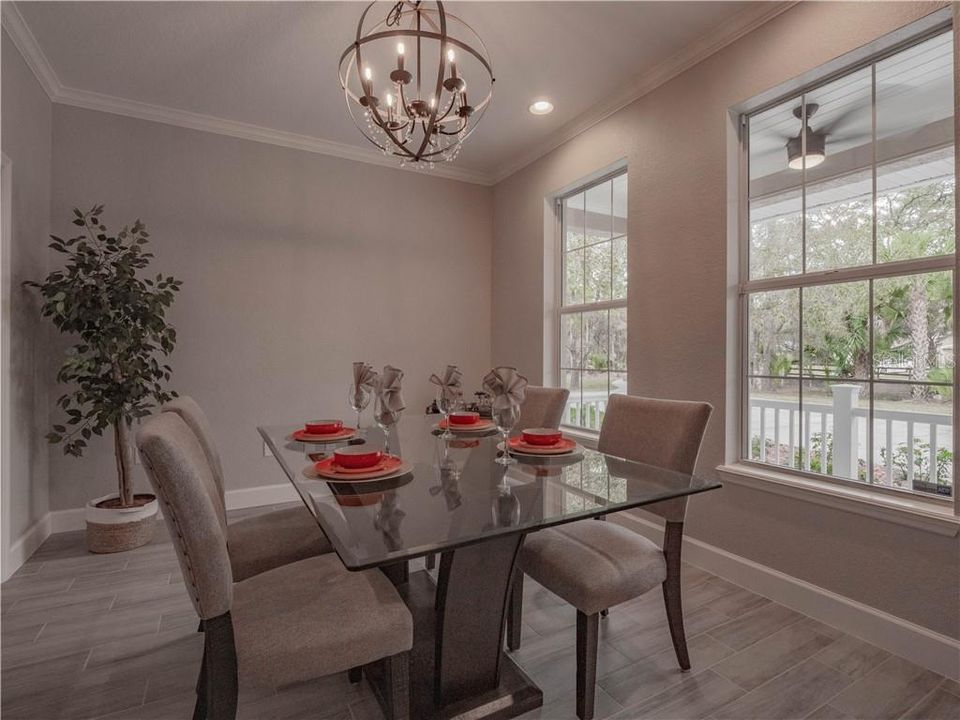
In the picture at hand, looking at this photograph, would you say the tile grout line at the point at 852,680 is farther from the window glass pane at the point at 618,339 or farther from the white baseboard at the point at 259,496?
the white baseboard at the point at 259,496

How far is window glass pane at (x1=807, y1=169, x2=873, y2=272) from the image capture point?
209cm

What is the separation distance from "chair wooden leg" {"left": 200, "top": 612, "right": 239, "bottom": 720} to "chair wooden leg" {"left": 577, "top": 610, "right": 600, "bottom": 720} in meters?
0.96

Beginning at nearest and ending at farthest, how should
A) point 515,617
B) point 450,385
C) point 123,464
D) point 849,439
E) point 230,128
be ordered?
1. point 515,617
2. point 849,439
3. point 450,385
4. point 123,464
5. point 230,128

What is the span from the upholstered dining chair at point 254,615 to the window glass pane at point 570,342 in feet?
8.91

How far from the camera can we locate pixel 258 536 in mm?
1771

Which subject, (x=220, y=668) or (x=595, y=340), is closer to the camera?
(x=220, y=668)

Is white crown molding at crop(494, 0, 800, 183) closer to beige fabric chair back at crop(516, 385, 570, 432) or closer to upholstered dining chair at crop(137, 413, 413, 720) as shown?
beige fabric chair back at crop(516, 385, 570, 432)

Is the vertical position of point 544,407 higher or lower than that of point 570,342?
lower

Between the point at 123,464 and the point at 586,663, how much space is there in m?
2.82

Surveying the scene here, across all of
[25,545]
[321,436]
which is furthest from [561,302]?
[25,545]

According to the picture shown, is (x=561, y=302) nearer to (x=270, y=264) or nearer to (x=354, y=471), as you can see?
(x=270, y=264)

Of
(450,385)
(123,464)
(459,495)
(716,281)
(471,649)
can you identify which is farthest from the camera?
(123,464)

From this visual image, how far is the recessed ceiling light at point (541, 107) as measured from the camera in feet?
10.5

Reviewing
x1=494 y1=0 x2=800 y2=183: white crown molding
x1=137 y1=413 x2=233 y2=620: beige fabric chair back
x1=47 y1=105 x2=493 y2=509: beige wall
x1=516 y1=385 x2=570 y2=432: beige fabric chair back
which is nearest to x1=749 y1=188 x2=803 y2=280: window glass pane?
x1=494 y1=0 x2=800 y2=183: white crown molding
